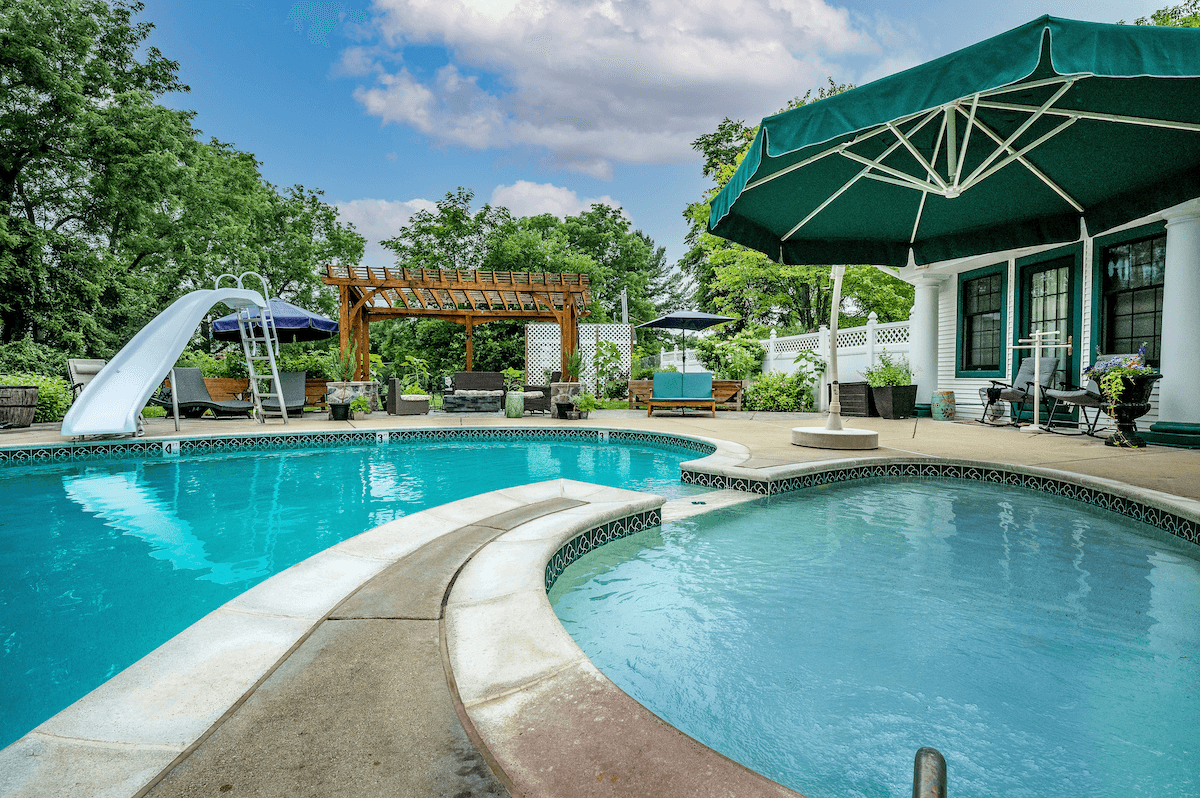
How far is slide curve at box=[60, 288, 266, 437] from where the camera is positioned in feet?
→ 20.9

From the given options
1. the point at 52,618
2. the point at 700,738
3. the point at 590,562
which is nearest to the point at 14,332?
the point at 52,618

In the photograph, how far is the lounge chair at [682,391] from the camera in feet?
33.0

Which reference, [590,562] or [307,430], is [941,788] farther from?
[307,430]

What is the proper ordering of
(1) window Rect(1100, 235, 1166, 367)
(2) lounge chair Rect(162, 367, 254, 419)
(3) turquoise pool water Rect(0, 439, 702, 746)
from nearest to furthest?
(3) turquoise pool water Rect(0, 439, 702, 746) → (1) window Rect(1100, 235, 1166, 367) → (2) lounge chair Rect(162, 367, 254, 419)

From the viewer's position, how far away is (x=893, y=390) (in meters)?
9.26

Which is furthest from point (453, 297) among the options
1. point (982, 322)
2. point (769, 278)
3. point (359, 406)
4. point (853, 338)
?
point (982, 322)

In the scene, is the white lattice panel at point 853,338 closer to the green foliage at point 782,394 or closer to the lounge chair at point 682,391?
the green foliage at point 782,394

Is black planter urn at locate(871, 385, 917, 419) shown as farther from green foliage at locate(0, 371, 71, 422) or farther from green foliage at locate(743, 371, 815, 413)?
green foliage at locate(0, 371, 71, 422)

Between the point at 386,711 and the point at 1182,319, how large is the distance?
7973mm

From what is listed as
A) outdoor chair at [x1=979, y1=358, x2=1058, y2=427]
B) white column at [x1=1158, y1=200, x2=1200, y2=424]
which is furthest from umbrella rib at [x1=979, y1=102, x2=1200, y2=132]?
outdoor chair at [x1=979, y1=358, x2=1058, y2=427]

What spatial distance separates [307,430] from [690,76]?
45.1 ft

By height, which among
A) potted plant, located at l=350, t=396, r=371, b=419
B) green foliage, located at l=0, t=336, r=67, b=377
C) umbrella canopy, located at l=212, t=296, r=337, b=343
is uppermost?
umbrella canopy, located at l=212, t=296, r=337, b=343

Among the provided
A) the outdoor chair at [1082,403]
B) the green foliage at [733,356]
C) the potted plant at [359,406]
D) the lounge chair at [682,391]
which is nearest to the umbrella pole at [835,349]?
the outdoor chair at [1082,403]

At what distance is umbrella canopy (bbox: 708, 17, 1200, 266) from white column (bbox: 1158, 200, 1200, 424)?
6.38ft
